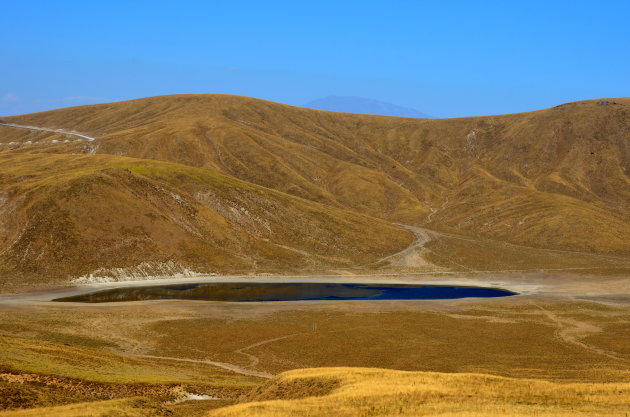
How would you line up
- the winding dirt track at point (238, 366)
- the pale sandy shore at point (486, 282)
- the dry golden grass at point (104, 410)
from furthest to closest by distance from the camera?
the pale sandy shore at point (486, 282), the winding dirt track at point (238, 366), the dry golden grass at point (104, 410)

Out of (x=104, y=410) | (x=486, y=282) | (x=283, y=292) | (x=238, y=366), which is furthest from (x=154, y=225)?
(x=104, y=410)

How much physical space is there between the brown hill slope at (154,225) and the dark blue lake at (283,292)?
10.2 metres

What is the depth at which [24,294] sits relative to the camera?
301 feet

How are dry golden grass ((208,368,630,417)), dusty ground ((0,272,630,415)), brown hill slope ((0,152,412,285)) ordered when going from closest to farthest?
dry golden grass ((208,368,630,417)) < dusty ground ((0,272,630,415)) < brown hill slope ((0,152,412,285))

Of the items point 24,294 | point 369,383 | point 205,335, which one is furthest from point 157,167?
point 369,383

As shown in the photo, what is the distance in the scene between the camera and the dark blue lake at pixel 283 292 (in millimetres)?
94938

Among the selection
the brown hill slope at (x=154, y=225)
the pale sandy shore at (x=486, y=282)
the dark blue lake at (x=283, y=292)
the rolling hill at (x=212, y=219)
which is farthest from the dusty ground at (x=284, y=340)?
the rolling hill at (x=212, y=219)

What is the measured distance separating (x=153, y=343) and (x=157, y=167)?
307 ft

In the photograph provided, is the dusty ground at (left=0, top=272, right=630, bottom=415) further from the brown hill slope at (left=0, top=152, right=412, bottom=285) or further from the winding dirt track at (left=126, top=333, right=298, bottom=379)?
the brown hill slope at (left=0, top=152, right=412, bottom=285)

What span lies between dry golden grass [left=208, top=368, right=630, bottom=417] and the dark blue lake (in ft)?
196

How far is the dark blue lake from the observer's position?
3738 inches

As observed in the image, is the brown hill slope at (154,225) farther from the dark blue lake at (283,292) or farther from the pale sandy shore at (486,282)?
the dark blue lake at (283,292)

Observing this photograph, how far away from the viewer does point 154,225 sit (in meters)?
121

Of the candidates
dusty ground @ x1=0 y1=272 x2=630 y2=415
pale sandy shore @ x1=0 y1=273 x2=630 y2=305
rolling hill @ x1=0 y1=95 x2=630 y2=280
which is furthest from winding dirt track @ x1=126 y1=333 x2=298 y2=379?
rolling hill @ x1=0 y1=95 x2=630 y2=280
